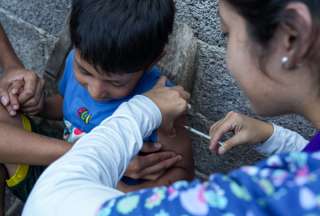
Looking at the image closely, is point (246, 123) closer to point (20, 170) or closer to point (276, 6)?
point (276, 6)

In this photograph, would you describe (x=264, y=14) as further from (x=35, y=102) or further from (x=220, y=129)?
(x=35, y=102)

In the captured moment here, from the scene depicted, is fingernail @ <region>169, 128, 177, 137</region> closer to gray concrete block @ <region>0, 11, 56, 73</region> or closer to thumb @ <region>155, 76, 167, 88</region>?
thumb @ <region>155, 76, 167, 88</region>

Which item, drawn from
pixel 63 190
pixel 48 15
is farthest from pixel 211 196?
pixel 48 15

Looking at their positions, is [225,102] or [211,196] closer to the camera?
[211,196]

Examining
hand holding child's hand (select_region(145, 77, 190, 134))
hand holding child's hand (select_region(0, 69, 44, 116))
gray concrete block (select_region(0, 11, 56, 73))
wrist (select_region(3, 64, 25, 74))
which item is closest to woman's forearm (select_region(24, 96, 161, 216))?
hand holding child's hand (select_region(145, 77, 190, 134))

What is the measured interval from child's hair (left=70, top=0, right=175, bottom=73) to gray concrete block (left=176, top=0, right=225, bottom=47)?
402 mm

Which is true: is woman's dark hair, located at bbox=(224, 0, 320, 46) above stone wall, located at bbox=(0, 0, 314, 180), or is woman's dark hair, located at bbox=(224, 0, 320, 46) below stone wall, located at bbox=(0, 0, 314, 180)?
above

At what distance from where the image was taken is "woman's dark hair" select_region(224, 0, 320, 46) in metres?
0.85

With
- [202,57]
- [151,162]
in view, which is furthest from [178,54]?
[151,162]

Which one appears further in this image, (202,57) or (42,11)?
(42,11)

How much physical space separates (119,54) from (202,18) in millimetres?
579

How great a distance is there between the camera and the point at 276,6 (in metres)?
0.87

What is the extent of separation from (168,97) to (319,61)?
558 millimetres

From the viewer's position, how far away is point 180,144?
1.69 meters
